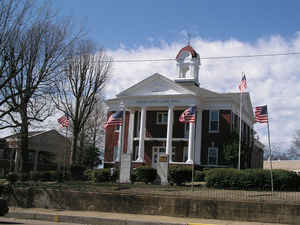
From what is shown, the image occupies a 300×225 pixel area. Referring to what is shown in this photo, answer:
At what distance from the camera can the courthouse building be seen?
123 ft

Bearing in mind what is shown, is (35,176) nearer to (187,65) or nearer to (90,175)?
(90,175)

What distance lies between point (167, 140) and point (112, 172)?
7.27m

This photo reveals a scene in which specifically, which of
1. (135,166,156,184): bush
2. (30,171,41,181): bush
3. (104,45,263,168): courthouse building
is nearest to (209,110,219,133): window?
(104,45,263,168): courthouse building

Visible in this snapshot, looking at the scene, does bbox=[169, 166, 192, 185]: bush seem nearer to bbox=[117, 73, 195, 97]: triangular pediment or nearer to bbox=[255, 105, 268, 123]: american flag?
bbox=[255, 105, 268, 123]: american flag

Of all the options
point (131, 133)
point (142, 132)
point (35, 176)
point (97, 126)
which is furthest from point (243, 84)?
point (97, 126)

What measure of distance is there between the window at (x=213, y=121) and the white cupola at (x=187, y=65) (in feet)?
18.2

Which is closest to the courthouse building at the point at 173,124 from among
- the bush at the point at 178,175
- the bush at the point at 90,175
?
the bush at the point at 90,175

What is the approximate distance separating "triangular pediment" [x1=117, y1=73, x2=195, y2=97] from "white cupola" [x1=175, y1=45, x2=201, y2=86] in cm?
526

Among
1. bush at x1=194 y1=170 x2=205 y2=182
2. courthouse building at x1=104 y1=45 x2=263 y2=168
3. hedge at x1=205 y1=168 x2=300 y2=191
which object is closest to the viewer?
hedge at x1=205 y1=168 x2=300 y2=191

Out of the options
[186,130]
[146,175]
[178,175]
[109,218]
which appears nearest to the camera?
[109,218]

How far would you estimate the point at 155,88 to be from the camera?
3859cm

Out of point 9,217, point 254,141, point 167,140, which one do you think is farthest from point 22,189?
point 254,141

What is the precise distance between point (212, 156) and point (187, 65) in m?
11.0

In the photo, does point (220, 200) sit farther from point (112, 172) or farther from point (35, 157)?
point (35, 157)
